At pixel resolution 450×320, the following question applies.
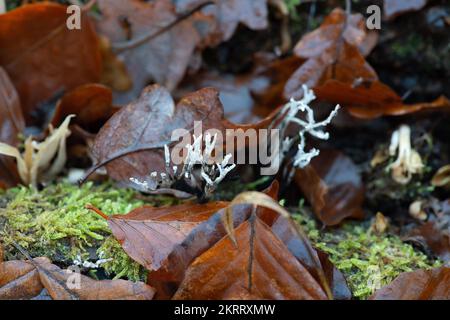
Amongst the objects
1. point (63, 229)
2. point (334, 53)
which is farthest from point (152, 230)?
point (334, 53)

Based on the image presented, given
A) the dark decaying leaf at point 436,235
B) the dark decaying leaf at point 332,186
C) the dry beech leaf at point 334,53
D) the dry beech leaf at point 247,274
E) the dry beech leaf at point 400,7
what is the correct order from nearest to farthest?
1. the dry beech leaf at point 247,274
2. the dark decaying leaf at point 436,235
3. the dark decaying leaf at point 332,186
4. the dry beech leaf at point 334,53
5. the dry beech leaf at point 400,7

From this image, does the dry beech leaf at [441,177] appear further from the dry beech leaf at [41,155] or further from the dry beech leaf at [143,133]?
the dry beech leaf at [41,155]

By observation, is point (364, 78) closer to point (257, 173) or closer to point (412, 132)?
point (412, 132)

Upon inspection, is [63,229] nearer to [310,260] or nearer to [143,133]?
[143,133]

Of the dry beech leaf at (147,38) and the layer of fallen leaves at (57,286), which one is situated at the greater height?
the dry beech leaf at (147,38)

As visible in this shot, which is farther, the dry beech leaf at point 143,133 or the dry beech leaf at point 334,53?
the dry beech leaf at point 334,53

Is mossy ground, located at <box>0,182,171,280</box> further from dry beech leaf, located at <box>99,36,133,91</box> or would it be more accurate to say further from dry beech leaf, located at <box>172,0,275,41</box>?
dry beech leaf, located at <box>172,0,275,41</box>

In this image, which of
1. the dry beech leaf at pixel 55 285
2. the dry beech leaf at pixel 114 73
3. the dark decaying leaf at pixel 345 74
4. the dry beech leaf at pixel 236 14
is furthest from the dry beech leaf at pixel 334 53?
the dry beech leaf at pixel 55 285
